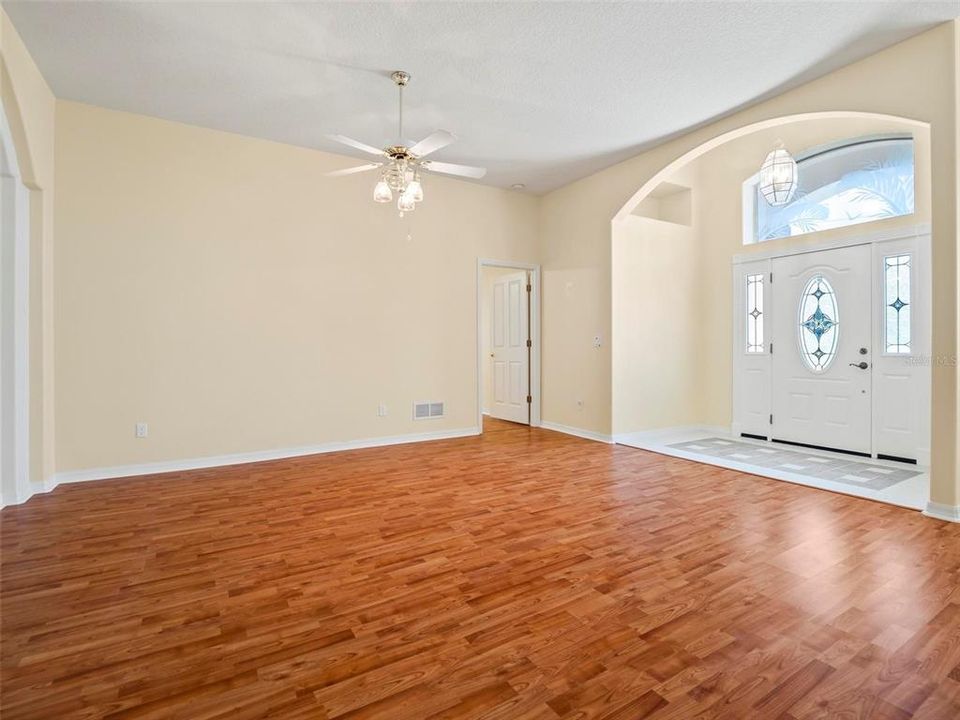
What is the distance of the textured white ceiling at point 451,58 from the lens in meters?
2.89

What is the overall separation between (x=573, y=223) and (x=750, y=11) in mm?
3324

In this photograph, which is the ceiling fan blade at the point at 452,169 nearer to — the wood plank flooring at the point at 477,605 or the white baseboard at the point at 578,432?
the wood plank flooring at the point at 477,605

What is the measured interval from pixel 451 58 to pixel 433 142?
2.62 feet

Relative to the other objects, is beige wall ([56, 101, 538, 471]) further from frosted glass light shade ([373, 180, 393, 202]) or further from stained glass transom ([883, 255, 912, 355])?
stained glass transom ([883, 255, 912, 355])

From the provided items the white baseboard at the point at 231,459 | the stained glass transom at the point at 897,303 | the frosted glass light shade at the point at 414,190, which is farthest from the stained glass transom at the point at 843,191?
the white baseboard at the point at 231,459

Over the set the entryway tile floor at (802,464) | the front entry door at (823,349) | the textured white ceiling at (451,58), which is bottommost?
the entryway tile floor at (802,464)

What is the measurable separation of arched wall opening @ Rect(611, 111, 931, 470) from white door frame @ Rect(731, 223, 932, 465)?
78 millimetres

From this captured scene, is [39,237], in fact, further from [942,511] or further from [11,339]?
[942,511]

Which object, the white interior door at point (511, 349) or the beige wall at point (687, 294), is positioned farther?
the white interior door at point (511, 349)

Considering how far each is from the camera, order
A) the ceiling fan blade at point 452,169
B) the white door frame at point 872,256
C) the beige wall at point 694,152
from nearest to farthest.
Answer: the beige wall at point 694,152 → the ceiling fan blade at point 452,169 → the white door frame at point 872,256

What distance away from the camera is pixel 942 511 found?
3039mm

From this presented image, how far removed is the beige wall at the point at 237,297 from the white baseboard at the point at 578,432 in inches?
51.0

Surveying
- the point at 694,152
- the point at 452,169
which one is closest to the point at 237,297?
the point at 452,169

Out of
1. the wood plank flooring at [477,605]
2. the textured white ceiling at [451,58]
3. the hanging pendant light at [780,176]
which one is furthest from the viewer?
the hanging pendant light at [780,176]
